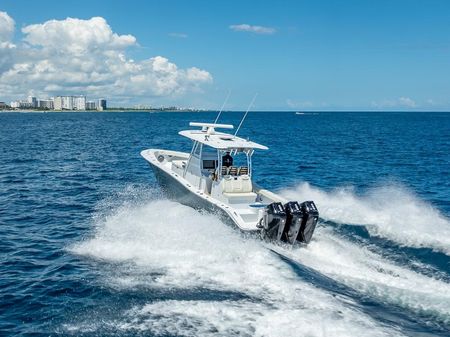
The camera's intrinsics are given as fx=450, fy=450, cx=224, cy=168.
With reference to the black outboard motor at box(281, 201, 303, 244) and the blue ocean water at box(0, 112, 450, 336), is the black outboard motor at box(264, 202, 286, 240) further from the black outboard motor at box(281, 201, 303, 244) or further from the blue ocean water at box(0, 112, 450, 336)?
the blue ocean water at box(0, 112, 450, 336)

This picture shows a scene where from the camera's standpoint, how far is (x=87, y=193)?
76.7 feet

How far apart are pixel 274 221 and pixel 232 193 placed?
3.31 metres

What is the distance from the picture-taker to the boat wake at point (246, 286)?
8.82 meters

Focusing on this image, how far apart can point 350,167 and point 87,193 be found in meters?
20.3

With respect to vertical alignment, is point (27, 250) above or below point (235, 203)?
below

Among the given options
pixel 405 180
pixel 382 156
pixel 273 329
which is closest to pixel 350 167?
pixel 405 180

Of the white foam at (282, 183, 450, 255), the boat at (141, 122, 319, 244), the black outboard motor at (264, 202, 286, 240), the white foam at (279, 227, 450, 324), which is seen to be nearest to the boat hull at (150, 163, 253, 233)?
the boat at (141, 122, 319, 244)

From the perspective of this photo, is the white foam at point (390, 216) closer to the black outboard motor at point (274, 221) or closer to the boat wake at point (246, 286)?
the boat wake at point (246, 286)

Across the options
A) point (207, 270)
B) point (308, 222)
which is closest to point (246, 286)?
point (207, 270)

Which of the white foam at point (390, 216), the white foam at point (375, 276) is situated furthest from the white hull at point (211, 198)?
the white foam at point (390, 216)

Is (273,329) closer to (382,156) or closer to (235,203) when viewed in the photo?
(235,203)

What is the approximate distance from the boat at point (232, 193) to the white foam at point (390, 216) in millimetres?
2869

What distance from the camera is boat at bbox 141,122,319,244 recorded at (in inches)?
527

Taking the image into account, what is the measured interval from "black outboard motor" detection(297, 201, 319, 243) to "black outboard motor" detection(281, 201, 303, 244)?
14cm
